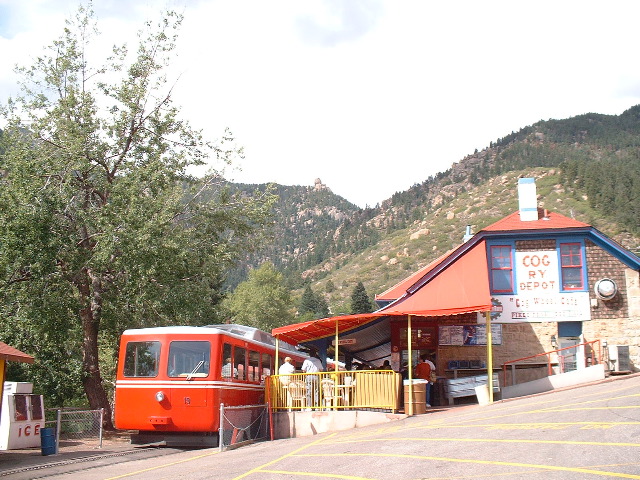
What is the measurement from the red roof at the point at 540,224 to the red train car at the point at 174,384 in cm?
1030

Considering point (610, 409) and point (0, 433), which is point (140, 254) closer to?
point (0, 433)

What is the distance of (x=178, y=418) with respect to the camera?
16594 mm

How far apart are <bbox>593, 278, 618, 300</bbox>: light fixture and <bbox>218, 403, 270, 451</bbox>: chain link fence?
451 inches

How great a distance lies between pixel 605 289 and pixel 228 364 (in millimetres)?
12643

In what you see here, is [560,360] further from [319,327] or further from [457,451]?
[457,451]

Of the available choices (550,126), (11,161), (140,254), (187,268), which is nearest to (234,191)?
(187,268)

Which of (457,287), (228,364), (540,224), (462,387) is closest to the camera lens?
(228,364)

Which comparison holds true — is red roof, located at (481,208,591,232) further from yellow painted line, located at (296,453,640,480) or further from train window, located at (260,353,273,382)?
yellow painted line, located at (296,453,640,480)

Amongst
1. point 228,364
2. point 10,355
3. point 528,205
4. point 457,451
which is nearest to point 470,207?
point 528,205

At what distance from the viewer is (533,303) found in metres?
23.0

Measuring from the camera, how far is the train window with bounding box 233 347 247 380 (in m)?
18.6

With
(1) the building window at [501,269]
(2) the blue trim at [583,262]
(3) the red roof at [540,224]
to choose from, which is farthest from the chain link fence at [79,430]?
(2) the blue trim at [583,262]

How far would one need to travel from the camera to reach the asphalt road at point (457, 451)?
10023 mm

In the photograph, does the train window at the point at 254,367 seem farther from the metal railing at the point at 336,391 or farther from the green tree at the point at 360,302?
the green tree at the point at 360,302
